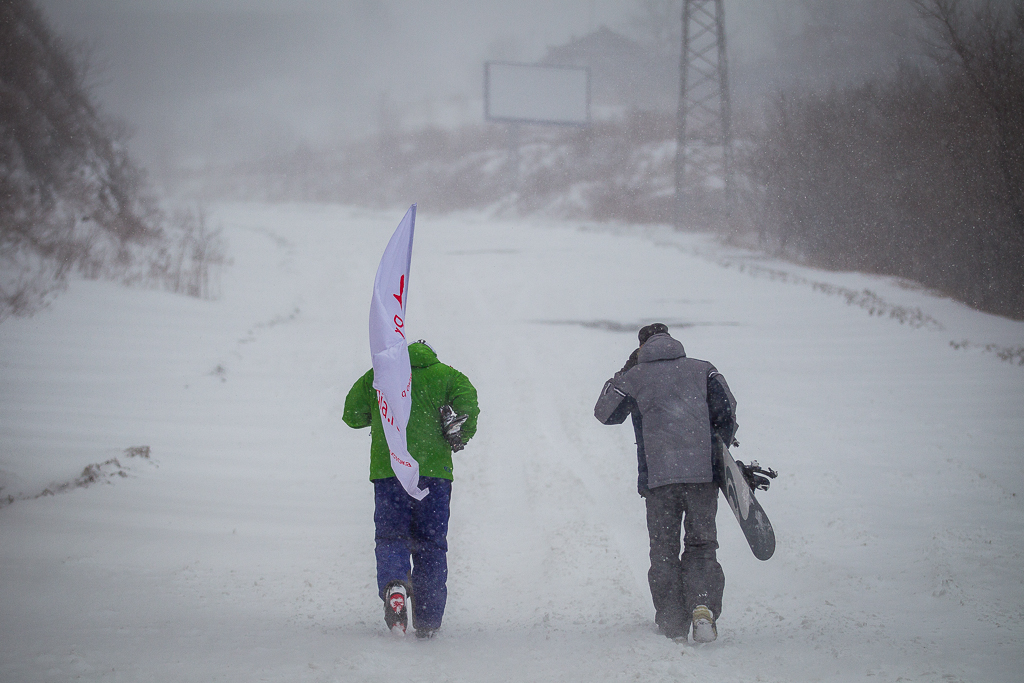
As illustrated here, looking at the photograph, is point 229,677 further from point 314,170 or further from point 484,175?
point 314,170

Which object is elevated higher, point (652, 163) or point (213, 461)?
point (652, 163)

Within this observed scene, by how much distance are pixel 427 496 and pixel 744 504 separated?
1.58m

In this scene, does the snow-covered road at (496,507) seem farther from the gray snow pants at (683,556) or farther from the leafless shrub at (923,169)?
the leafless shrub at (923,169)

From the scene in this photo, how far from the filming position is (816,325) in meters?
13.1

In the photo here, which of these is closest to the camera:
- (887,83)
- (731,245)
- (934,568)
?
(934,568)

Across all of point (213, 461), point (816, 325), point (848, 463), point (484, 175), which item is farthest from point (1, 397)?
point (484, 175)

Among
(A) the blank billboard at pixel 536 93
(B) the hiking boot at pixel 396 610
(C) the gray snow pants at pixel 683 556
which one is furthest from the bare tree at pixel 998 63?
(A) the blank billboard at pixel 536 93

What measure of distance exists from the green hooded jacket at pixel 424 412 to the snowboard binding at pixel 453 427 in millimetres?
26

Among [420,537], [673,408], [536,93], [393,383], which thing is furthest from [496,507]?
[536,93]

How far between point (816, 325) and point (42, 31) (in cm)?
1897

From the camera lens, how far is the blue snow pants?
11.7 feet

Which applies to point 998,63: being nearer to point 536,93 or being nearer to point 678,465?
point 678,465

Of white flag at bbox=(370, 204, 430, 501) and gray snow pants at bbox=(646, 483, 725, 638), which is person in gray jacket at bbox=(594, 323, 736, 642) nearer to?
gray snow pants at bbox=(646, 483, 725, 638)

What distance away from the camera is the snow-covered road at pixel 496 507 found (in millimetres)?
3318
